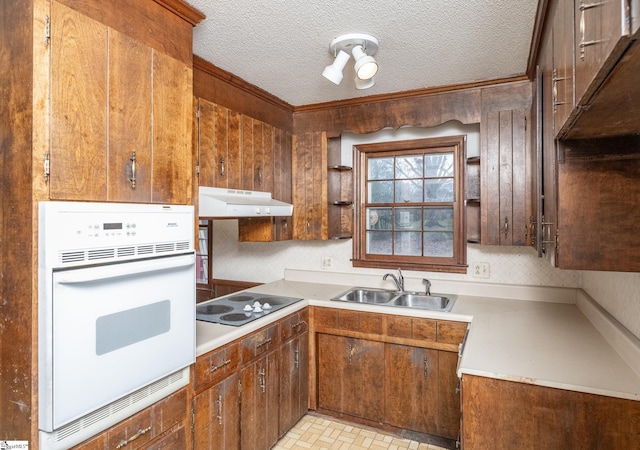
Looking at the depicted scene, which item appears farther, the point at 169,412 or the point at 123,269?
the point at 169,412

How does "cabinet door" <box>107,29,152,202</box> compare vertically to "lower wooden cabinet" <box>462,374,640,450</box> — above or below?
above

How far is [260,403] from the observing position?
2285mm

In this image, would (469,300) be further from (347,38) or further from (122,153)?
(122,153)

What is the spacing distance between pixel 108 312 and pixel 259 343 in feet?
3.66

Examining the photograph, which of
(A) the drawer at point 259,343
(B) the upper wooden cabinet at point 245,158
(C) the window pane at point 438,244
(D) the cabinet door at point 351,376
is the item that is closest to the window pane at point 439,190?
(C) the window pane at point 438,244

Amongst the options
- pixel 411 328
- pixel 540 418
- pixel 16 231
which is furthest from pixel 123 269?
pixel 411 328

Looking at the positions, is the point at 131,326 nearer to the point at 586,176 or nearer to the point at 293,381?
the point at 293,381

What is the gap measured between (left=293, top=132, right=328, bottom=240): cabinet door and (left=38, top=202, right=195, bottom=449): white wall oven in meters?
1.59

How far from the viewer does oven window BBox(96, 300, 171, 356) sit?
1290 millimetres

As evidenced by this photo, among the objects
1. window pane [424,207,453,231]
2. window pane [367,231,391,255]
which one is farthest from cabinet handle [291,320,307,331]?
window pane [424,207,453,231]

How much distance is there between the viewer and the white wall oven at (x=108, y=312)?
3.82ft

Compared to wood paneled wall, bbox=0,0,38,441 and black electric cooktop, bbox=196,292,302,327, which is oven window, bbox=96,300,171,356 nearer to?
wood paneled wall, bbox=0,0,38,441

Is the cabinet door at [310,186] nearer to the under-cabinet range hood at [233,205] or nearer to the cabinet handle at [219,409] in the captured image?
the under-cabinet range hood at [233,205]

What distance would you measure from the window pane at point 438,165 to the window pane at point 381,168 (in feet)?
1.00
